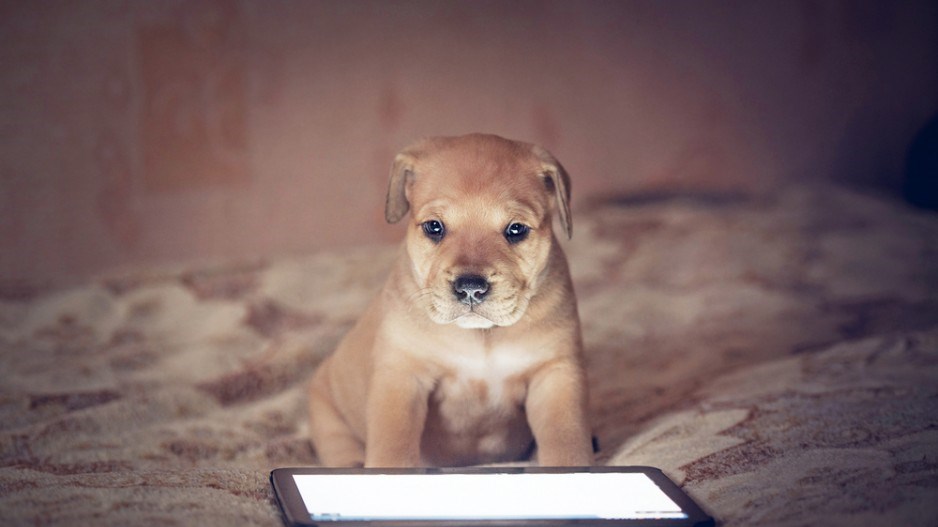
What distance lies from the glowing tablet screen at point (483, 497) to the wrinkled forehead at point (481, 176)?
0.73 m

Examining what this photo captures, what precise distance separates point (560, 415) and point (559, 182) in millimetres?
586

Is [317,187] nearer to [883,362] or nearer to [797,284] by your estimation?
[797,284]

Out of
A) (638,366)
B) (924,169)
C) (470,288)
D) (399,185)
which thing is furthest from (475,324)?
(924,169)

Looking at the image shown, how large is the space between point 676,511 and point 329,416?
4.27 ft

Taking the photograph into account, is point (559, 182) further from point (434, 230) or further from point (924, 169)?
point (924, 169)

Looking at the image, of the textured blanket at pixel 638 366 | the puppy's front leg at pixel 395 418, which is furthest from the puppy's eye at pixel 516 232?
the textured blanket at pixel 638 366

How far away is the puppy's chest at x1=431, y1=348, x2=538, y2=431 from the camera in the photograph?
2.46m

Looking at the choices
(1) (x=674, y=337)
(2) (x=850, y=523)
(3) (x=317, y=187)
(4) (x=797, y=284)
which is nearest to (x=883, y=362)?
(1) (x=674, y=337)

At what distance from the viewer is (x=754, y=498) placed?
191cm

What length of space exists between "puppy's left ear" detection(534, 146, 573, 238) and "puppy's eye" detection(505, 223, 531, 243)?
137 mm

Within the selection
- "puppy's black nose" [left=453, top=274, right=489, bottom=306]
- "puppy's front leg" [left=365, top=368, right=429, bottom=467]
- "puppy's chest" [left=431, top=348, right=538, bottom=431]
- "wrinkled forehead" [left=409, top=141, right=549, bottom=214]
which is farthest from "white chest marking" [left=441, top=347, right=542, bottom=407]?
"wrinkled forehead" [left=409, top=141, right=549, bottom=214]

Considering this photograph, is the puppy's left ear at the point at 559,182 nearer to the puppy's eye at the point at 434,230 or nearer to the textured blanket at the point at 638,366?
the puppy's eye at the point at 434,230

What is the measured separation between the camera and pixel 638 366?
3602mm

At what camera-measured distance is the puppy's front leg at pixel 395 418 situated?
2.31 meters
